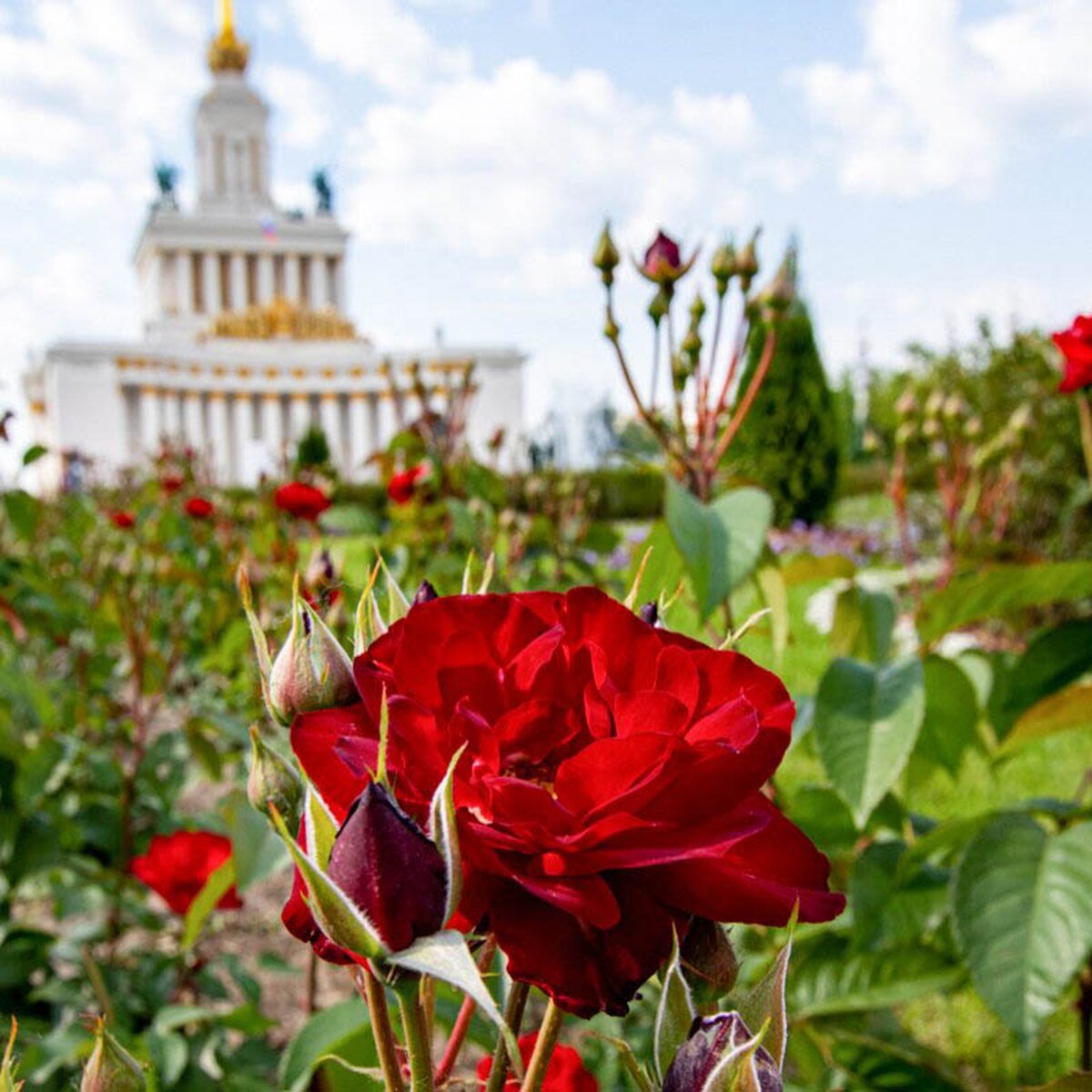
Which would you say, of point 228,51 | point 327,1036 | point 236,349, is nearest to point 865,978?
point 327,1036

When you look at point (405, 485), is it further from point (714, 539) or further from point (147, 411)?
point (147, 411)

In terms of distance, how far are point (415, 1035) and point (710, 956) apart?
0.08 m

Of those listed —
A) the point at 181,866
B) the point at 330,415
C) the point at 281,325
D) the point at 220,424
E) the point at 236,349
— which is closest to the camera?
the point at 181,866

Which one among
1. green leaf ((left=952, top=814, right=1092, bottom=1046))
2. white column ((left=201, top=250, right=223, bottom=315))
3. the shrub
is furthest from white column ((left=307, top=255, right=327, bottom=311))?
green leaf ((left=952, top=814, right=1092, bottom=1046))

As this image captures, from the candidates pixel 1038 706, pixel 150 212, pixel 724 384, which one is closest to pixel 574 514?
pixel 724 384

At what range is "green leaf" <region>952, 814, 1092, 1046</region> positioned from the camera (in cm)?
80

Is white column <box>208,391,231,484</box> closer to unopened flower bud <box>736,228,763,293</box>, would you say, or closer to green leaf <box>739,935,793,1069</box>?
unopened flower bud <box>736,228,763,293</box>

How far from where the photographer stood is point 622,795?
282mm

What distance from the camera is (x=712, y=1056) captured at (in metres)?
0.27

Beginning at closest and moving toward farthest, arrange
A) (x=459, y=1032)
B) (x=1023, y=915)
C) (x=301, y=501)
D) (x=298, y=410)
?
(x=459, y=1032) < (x=1023, y=915) < (x=301, y=501) < (x=298, y=410)

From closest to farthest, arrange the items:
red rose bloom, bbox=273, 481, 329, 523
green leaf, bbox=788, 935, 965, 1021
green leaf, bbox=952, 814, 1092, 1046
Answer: green leaf, bbox=952, 814, 1092, 1046
green leaf, bbox=788, 935, 965, 1021
red rose bloom, bbox=273, 481, 329, 523

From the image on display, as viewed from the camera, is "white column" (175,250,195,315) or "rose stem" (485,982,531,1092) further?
"white column" (175,250,195,315)

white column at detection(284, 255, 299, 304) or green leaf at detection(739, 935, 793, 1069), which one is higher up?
white column at detection(284, 255, 299, 304)

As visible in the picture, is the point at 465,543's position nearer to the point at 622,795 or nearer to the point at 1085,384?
the point at 1085,384
